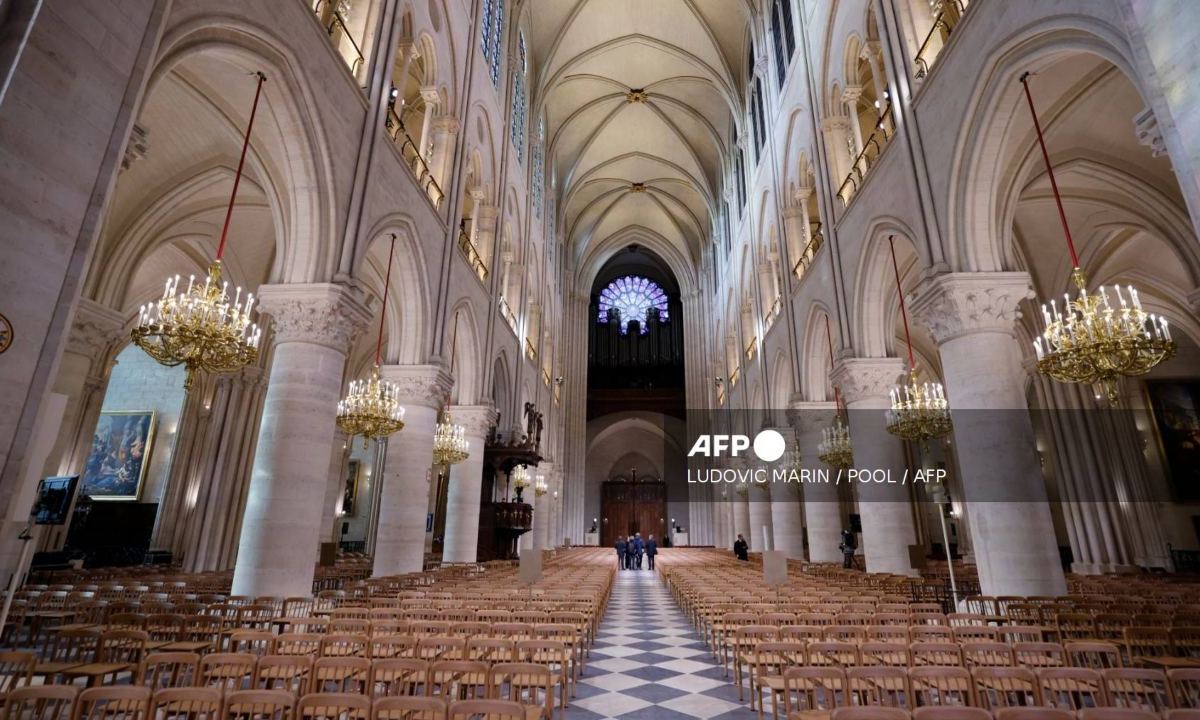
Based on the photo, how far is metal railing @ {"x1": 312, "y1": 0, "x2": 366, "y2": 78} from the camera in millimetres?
8391

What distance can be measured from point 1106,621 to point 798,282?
11.4 metres

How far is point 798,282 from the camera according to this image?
1563cm

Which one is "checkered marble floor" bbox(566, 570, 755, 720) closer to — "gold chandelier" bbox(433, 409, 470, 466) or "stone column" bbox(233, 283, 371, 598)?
"stone column" bbox(233, 283, 371, 598)

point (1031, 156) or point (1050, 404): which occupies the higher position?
point (1031, 156)

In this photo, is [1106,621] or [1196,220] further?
[1106,621]

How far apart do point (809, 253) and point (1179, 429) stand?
14.2 meters

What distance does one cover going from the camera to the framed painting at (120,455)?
1923 centimetres

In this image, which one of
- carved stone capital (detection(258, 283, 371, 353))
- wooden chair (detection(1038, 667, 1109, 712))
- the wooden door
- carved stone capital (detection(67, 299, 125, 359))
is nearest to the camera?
wooden chair (detection(1038, 667, 1109, 712))

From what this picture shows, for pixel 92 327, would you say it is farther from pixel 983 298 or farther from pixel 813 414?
pixel 813 414

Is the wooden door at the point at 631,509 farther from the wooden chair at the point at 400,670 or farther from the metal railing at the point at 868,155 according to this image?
the wooden chair at the point at 400,670

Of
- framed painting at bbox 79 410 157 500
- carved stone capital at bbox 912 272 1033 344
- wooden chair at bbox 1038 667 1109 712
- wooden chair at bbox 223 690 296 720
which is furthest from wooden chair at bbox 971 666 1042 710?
framed painting at bbox 79 410 157 500

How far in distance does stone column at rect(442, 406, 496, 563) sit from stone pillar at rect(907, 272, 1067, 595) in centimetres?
1027

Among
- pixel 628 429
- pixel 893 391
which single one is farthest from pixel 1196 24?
pixel 628 429

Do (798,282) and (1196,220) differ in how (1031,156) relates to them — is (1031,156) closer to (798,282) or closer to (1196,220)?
(1196,220)
